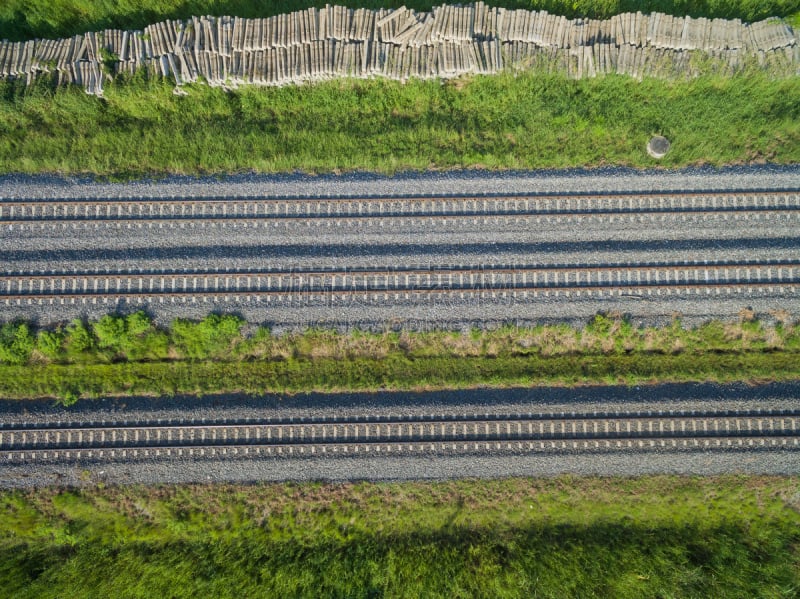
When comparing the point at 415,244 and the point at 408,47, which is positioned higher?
the point at 408,47

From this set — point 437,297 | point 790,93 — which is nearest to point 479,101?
point 437,297

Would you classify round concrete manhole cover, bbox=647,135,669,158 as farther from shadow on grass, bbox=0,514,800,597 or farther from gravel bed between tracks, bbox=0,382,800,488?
shadow on grass, bbox=0,514,800,597

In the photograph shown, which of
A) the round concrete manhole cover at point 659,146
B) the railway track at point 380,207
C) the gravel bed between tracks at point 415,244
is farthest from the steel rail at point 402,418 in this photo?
the round concrete manhole cover at point 659,146

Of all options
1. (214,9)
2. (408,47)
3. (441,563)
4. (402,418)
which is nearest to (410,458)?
(402,418)

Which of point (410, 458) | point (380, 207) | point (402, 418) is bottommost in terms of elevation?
point (410, 458)

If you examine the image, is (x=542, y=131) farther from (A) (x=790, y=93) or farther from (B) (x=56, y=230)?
(B) (x=56, y=230)

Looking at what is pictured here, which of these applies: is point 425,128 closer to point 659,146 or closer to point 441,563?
point 659,146
